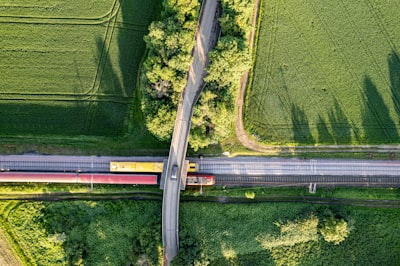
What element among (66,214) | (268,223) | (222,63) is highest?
(222,63)

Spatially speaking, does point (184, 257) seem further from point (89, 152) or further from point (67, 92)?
point (67, 92)

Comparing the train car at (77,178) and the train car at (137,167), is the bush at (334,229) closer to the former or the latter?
the train car at (137,167)

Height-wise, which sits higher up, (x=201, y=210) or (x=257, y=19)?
(x=257, y=19)

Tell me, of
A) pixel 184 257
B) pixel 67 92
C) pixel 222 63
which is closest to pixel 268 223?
pixel 184 257

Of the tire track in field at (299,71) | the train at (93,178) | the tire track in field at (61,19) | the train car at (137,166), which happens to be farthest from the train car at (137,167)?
the tire track in field at (299,71)

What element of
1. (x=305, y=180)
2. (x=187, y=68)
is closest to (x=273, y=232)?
(x=305, y=180)

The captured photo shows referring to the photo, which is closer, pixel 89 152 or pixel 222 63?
pixel 222 63
